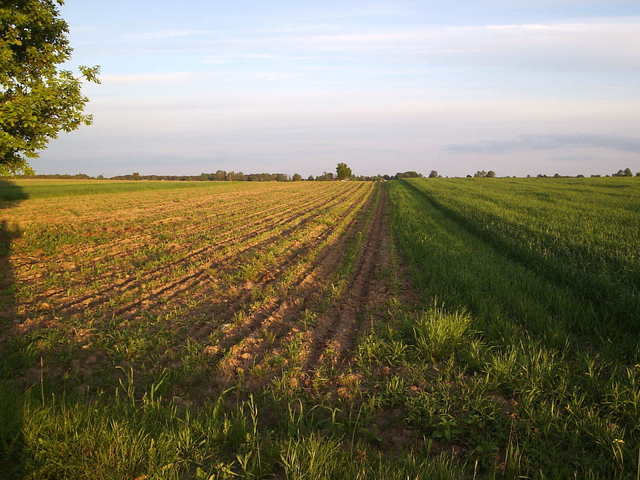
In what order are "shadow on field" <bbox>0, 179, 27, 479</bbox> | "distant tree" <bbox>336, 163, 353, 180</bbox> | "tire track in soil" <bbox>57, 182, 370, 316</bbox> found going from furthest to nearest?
"distant tree" <bbox>336, 163, 353, 180</bbox> < "tire track in soil" <bbox>57, 182, 370, 316</bbox> < "shadow on field" <bbox>0, 179, 27, 479</bbox>

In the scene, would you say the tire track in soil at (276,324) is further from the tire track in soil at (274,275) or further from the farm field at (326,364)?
the tire track in soil at (274,275)

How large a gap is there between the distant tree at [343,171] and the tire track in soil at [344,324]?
128 metres

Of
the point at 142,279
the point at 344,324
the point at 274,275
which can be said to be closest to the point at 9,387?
the point at 344,324

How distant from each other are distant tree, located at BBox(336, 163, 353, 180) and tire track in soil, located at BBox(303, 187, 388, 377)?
419ft

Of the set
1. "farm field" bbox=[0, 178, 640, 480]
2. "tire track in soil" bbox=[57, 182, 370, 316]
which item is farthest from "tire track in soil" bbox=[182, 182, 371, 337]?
"tire track in soil" bbox=[57, 182, 370, 316]

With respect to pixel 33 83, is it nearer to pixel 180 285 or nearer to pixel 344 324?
pixel 180 285

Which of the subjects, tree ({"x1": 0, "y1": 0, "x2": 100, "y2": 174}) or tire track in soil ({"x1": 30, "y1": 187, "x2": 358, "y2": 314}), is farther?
tree ({"x1": 0, "y1": 0, "x2": 100, "y2": 174})

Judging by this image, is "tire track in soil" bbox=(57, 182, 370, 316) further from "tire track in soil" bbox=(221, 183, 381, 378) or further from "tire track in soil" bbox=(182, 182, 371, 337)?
"tire track in soil" bbox=(221, 183, 381, 378)

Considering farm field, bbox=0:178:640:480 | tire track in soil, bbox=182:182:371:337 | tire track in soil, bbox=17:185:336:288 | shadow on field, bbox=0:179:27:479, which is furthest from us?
tire track in soil, bbox=17:185:336:288

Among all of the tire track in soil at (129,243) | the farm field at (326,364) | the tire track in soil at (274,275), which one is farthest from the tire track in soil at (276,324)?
the tire track in soil at (129,243)

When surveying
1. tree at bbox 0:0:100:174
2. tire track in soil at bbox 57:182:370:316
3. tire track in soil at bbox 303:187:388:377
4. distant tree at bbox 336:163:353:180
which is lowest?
tire track in soil at bbox 303:187:388:377

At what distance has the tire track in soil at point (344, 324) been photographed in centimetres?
453

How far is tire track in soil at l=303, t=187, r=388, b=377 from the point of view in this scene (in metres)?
4.53

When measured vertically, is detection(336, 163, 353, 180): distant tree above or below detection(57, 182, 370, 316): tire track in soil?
above
